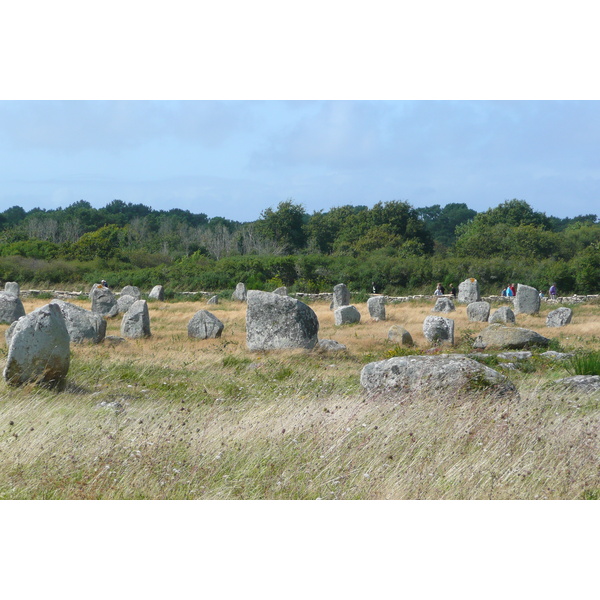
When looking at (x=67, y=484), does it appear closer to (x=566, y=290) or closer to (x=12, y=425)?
(x=12, y=425)

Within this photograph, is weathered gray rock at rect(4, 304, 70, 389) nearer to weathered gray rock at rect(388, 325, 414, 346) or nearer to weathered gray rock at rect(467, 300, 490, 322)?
weathered gray rock at rect(388, 325, 414, 346)

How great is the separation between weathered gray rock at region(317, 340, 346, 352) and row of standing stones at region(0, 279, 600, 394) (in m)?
0.03

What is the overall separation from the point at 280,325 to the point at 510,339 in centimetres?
616

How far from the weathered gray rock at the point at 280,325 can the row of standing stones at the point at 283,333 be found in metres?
0.03

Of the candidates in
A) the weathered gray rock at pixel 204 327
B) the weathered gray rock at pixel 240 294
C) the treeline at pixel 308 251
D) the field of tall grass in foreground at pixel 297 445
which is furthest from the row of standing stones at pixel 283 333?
the treeline at pixel 308 251

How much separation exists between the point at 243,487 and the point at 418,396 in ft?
10.9

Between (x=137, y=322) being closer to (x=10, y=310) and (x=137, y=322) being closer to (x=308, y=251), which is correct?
(x=10, y=310)

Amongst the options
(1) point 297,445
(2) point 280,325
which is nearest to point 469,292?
(2) point 280,325

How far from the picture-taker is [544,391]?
9.70m

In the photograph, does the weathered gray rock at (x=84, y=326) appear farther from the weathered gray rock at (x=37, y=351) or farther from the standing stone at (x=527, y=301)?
the standing stone at (x=527, y=301)

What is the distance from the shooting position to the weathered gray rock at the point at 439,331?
19.4m

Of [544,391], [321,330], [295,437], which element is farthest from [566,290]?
[295,437]

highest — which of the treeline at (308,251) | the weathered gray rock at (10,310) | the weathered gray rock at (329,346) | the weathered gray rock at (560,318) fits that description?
the treeline at (308,251)

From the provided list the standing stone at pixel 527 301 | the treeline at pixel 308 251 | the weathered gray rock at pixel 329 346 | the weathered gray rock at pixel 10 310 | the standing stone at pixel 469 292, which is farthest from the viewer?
the treeline at pixel 308 251
